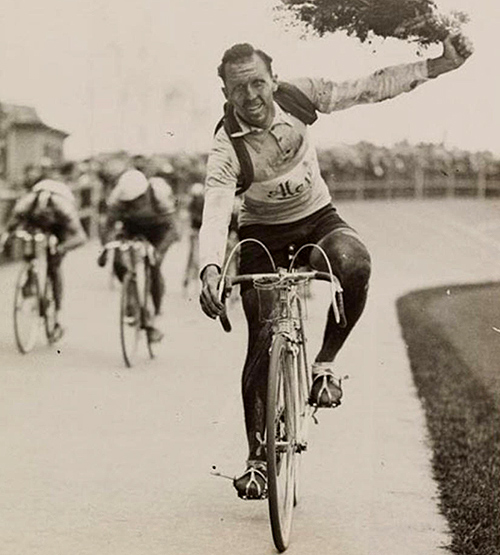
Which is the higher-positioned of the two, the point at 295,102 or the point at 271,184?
the point at 295,102

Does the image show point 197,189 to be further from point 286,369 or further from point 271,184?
point 286,369

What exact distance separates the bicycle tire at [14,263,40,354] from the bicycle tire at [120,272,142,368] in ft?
1.08

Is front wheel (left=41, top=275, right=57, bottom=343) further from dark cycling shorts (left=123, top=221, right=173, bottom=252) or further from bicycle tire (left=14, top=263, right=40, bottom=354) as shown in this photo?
dark cycling shorts (left=123, top=221, right=173, bottom=252)

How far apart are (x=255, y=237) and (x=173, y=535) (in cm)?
104

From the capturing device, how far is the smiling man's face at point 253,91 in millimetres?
6164

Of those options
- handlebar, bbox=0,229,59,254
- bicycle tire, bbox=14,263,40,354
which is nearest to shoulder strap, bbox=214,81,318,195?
bicycle tire, bbox=14,263,40,354

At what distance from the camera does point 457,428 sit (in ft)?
24.1

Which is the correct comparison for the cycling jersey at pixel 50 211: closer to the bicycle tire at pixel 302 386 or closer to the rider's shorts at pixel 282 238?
the rider's shorts at pixel 282 238

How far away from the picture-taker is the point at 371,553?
6121 millimetres

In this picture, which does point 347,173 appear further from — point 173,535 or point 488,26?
point 173,535

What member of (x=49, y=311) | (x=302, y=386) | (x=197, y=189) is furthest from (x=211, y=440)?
(x=49, y=311)

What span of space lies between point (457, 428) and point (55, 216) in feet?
5.88

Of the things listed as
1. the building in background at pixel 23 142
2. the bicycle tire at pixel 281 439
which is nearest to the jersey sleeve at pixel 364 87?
the bicycle tire at pixel 281 439

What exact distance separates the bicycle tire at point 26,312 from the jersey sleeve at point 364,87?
1446 millimetres
